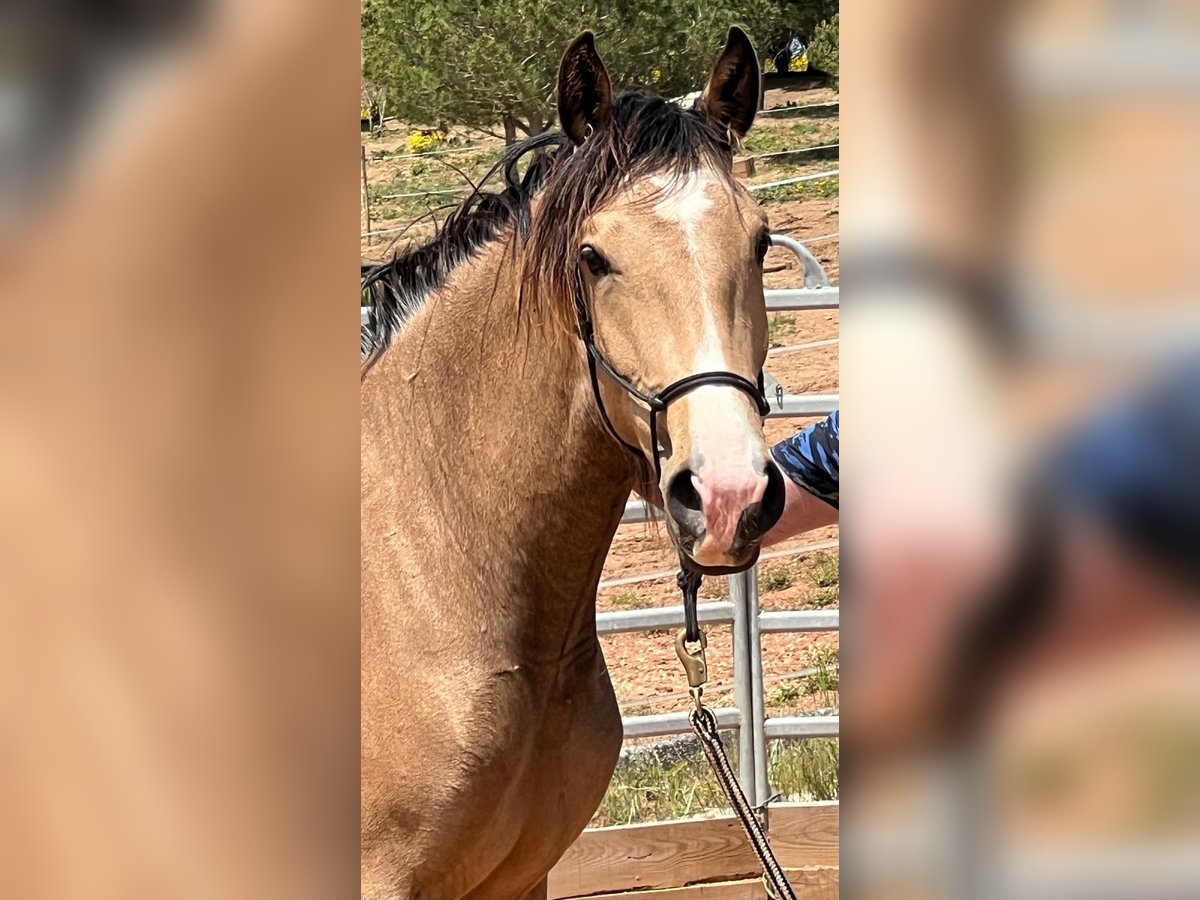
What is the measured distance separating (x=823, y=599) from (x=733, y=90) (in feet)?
6.73

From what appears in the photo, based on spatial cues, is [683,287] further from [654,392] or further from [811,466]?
[811,466]

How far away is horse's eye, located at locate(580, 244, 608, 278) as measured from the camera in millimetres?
1249

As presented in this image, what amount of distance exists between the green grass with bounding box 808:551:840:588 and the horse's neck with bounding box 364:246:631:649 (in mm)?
1938

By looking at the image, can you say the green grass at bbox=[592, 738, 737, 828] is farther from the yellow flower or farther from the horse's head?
the horse's head

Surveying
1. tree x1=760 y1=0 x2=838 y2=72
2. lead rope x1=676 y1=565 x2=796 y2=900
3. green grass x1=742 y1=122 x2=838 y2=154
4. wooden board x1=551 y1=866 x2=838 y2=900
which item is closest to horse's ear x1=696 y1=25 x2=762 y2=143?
tree x1=760 y1=0 x2=838 y2=72

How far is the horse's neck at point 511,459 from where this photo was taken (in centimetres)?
136
